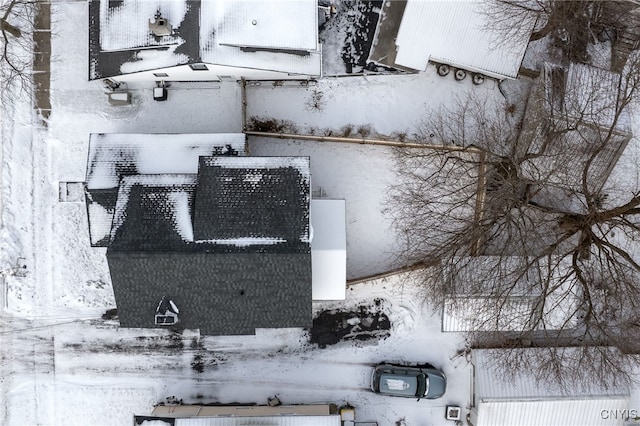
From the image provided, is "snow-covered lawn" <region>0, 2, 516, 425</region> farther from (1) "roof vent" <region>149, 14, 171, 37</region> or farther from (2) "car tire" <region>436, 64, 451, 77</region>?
(1) "roof vent" <region>149, 14, 171, 37</region>

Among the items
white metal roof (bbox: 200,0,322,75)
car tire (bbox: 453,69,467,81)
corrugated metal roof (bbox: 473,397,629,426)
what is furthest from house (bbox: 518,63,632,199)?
white metal roof (bbox: 200,0,322,75)

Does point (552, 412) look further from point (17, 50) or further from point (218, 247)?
point (17, 50)

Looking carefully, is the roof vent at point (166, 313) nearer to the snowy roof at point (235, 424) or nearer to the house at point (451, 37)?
the snowy roof at point (235, 424)

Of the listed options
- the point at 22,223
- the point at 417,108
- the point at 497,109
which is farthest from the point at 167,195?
the point at 497,109

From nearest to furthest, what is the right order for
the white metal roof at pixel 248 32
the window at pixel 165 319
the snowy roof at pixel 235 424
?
the window at pixel 165 319
the white metal roof at pixel 248 32
the snowy roof at pixel 235 424

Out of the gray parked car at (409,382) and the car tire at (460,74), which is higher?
the car tire at (460,74)

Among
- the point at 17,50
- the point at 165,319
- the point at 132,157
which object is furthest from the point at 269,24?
the point at 17,50

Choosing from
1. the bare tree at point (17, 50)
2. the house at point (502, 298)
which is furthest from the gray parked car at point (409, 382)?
the bare tree at point (17, 50)

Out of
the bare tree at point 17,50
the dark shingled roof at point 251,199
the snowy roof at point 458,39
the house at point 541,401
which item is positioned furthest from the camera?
the bare tree at point 17,50
